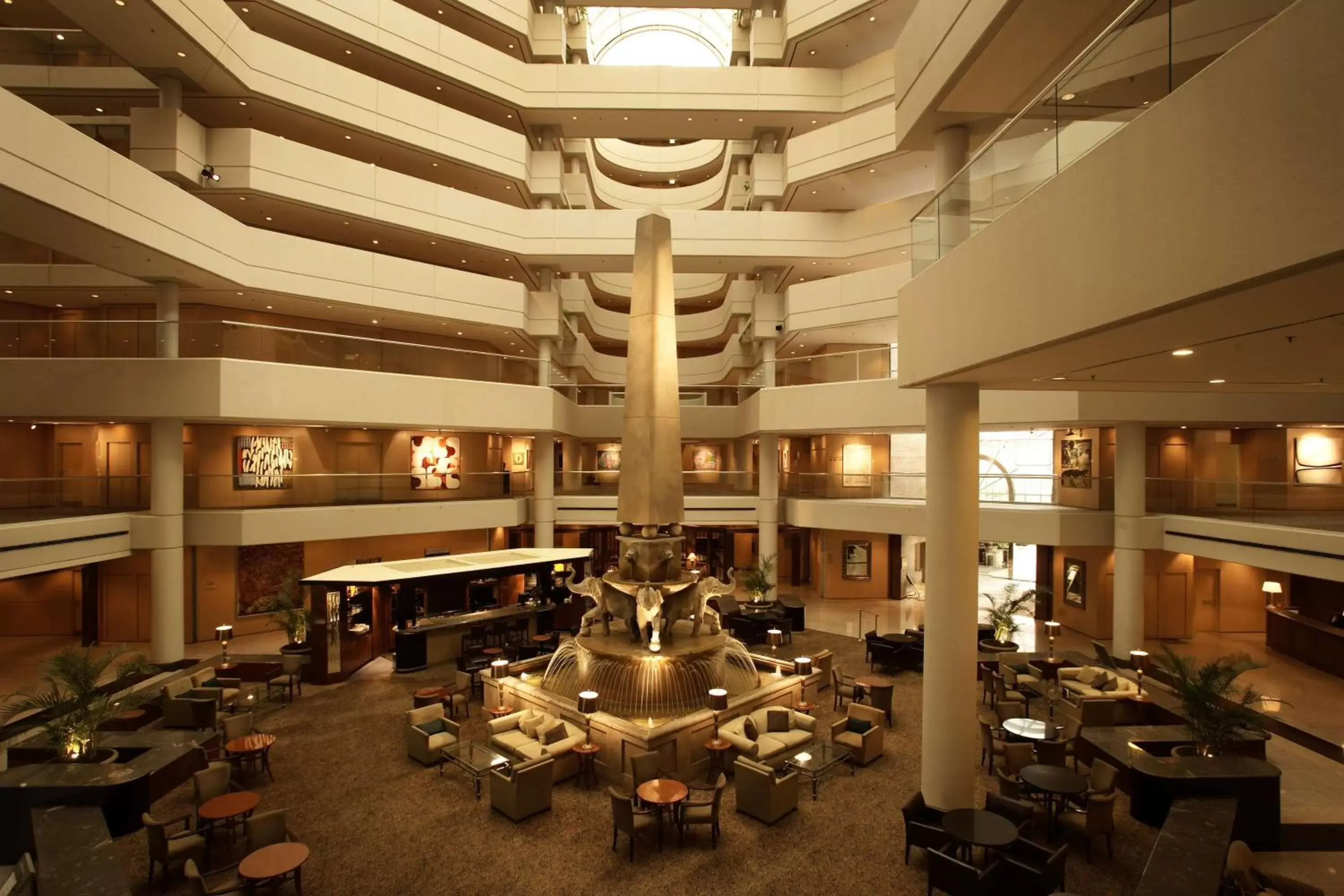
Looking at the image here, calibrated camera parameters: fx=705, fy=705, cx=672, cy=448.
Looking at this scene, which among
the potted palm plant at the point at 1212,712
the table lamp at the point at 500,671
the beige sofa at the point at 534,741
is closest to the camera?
the potted palm plant at the point at 1212,712

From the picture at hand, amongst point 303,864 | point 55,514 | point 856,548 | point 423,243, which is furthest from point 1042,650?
point 55,514

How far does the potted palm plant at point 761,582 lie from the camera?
74.0ft

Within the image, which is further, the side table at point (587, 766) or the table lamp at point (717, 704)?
the table lamp at point (717, 704)

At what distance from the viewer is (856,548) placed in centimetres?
2673

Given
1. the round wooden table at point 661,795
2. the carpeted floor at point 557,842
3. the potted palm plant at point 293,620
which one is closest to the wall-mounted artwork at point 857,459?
the carpeted floor at point 557,842

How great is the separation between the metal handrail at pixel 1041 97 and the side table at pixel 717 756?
27.8ft

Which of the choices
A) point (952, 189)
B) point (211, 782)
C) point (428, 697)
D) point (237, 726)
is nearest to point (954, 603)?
point (952, 189)

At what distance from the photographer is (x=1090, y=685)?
1409 centimetres

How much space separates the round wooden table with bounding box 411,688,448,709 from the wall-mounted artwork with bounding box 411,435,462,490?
1024 cm

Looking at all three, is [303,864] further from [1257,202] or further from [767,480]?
[767,480]

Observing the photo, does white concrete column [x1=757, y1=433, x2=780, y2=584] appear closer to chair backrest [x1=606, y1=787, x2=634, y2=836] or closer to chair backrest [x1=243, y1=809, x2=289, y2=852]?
chair backrest [x1=606, y1=787, x2=634, y2=836]

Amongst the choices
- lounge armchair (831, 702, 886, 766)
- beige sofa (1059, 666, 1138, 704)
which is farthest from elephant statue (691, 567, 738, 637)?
beige sofa (1059, 666, 1138, 704)

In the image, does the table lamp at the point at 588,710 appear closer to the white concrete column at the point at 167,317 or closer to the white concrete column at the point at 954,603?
the white concrete column at the point at 954,603

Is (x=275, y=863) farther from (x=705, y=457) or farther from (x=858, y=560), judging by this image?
(x=705, y=457)
